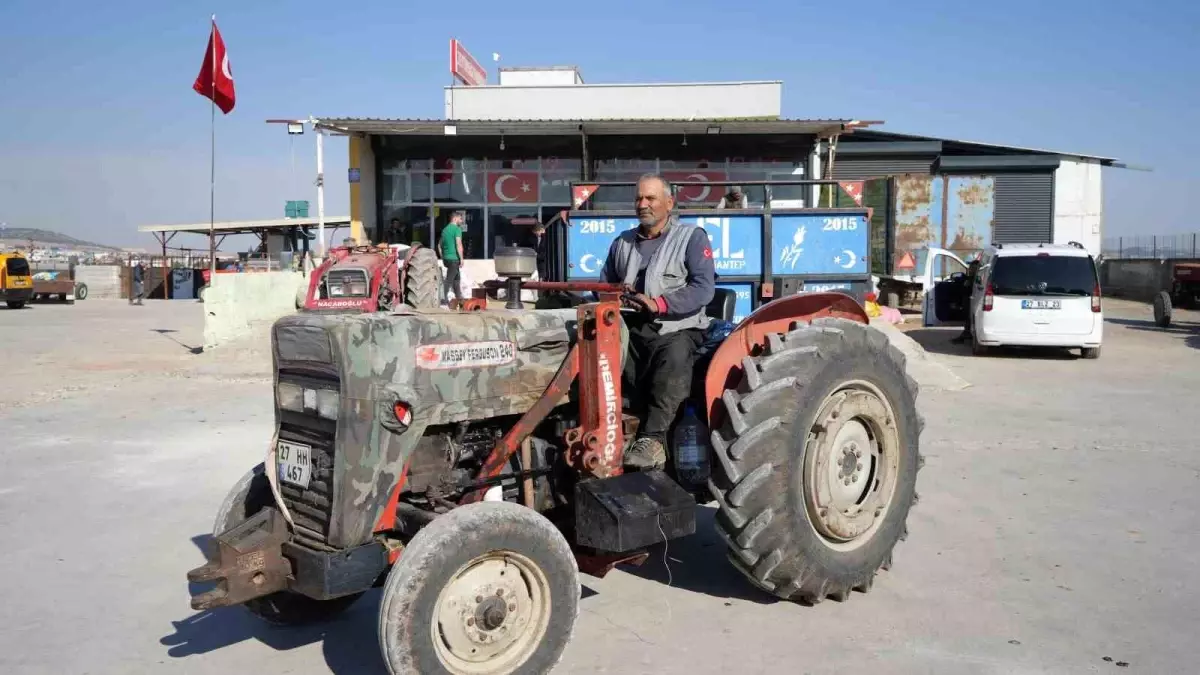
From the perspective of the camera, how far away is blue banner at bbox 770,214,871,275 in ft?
36.1

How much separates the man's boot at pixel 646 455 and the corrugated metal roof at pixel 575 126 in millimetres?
14430

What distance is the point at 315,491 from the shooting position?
11.0 ft

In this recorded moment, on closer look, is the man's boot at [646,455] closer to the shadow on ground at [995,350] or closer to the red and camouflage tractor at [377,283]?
the red and camouflage tractor at [377,283]

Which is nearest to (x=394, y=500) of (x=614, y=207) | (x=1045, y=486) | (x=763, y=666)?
(x=763, y=666)

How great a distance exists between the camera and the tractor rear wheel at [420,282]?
14344mm

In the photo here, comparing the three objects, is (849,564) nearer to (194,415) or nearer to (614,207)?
(194,415)

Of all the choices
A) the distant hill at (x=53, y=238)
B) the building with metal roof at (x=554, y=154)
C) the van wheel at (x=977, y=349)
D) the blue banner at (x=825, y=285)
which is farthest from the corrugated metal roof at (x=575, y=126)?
the distant hill at (x=53, y=238)

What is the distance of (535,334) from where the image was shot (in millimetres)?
3730

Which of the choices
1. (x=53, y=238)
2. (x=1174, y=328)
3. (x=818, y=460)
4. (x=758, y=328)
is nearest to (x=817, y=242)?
(x=758, y=328)

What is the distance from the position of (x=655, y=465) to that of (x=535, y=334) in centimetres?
82

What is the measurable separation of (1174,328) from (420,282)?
51.0ft

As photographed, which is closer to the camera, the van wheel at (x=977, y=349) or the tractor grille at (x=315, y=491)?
the tractor grille at (x=315, y=491)

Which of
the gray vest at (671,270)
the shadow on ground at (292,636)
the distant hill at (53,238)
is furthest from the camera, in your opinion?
the distant hill at (53,238)

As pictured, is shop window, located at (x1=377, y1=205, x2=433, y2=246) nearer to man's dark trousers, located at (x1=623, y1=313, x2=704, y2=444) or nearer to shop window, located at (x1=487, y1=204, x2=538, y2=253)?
shop window, located at (x1=487, y1=204, x2=538, y2=253)
